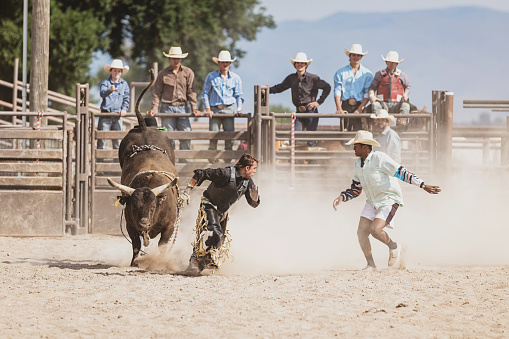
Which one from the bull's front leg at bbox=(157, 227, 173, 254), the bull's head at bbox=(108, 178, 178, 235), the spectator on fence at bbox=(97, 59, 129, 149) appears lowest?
the bull's front leg at bbox=(157, 227, 173, 254)

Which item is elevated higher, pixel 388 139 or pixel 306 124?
pixel 306 124

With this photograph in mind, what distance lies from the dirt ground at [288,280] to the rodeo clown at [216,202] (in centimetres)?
25

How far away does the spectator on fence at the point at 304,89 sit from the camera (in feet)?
40.8

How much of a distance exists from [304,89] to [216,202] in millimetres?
4388

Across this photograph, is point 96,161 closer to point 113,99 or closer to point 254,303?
point 113,99

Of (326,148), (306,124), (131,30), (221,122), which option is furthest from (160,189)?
(131,30)

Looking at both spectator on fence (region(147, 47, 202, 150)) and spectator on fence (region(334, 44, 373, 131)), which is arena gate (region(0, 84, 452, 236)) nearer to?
spectator on fence (region(147, 47, 202, 150))

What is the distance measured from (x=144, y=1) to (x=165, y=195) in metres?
20.0

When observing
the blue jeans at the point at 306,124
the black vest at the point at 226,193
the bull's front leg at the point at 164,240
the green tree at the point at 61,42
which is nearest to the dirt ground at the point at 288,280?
the bull's front leg at the point at 164,240

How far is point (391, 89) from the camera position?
12273 millimetres

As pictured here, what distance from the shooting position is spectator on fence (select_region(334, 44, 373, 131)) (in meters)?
12.4

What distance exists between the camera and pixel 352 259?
9883 mm

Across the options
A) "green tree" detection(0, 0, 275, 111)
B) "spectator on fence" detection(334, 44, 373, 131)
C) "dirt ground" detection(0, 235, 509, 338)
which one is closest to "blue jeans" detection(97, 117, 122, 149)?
"spectator on fence" detection(334, 44, 373, 131)

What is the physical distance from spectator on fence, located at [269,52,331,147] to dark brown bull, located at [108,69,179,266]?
8.53ft
